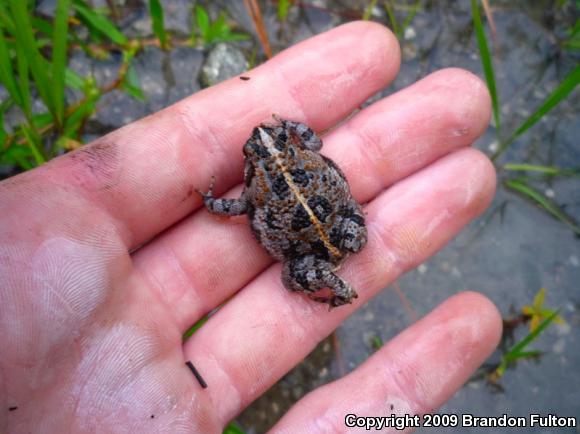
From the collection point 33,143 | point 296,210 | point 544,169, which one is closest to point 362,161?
point 296,210

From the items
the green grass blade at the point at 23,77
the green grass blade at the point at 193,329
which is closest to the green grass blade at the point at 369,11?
the green grass blade at the point at 23,77

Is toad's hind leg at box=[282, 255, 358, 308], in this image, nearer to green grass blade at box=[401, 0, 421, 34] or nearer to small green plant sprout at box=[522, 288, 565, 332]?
small green plant sprout at box=[522, 288, 565, 332]

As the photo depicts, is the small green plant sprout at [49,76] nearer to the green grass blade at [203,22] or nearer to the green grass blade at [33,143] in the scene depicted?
the green grass blade at [33,143]

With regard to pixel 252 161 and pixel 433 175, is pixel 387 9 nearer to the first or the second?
pixel 433 175

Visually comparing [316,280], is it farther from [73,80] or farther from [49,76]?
[73,80]

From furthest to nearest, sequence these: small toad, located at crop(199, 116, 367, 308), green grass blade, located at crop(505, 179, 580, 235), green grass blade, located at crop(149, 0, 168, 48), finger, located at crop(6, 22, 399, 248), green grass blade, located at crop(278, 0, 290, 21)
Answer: green grass blade, located at crop(278, 0, 290, 21), green grass blade, located at crop(505, 179, 580, 235), green grass blade, located at crop(149, 0, 168, 48), small toad, located at crop(199, 116, 367, 308), finger, located at crop(6, 22, 399, 248)

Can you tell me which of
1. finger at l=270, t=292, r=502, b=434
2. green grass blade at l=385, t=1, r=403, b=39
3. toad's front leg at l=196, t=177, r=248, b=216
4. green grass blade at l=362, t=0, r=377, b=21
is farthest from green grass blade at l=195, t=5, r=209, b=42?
finger at l=270, t=292, r=502, b=434
